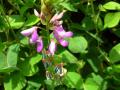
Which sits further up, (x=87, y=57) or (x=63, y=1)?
(x=63, y=1)

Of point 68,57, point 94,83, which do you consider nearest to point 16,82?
point 68,57

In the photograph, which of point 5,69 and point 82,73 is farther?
point 82,73

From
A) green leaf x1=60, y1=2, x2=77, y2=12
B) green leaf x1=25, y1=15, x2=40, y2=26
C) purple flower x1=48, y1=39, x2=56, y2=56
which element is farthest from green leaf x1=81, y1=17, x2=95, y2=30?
purple flower x1=48, y1=39, x2=56, y2=56

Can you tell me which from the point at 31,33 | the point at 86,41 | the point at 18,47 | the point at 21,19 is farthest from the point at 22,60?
the point at 31,33

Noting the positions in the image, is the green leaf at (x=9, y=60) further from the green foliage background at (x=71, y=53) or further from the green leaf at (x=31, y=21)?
the green leaf at (x=31, y=21)

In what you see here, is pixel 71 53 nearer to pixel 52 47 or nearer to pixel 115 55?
pixel 115 55

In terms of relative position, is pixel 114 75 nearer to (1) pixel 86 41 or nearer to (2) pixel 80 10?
(1) pixel 86 41
